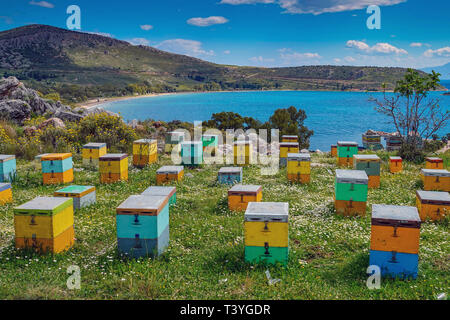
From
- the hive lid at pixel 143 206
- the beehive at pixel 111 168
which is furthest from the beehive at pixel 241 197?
the beehive at pixel 111 168

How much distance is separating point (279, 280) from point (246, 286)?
1.72ft

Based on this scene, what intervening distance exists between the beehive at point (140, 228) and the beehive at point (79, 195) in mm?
3368

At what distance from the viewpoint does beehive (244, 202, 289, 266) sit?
584 centimetres

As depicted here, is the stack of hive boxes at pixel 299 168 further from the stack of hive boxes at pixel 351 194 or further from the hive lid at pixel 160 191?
the hive lid at pixel 160 191

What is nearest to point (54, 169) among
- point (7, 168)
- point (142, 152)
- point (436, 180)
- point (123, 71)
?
point (7, 168)

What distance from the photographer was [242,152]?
15.8m

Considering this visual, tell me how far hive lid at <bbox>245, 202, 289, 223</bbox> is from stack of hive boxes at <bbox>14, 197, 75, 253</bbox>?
320 centimetres

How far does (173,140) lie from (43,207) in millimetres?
11319

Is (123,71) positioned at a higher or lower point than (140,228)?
higher

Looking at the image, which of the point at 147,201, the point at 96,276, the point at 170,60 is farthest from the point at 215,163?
the point at 170,60

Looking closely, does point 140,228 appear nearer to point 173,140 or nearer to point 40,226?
point 40,226

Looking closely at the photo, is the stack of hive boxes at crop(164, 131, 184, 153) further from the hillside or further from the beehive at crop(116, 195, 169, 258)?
the hillside

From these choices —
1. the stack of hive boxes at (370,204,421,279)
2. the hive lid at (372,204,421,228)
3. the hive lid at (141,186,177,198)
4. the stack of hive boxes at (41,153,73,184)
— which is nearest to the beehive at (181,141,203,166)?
the stack of hive boxes at (41,153,73,184)
